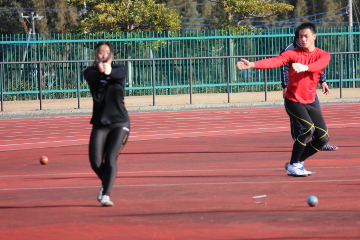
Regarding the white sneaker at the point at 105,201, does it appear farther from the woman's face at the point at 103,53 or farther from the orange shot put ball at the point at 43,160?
the orange shot put ball at the point at 43,160

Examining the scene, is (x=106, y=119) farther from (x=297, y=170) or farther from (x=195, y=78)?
(x=195, y=78)

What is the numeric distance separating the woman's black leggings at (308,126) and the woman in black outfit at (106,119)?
2.51 m

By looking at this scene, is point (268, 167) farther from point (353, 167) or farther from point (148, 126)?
point (148, 126)

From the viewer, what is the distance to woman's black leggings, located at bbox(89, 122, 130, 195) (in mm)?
7438

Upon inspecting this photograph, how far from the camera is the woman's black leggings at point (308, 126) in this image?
902 cm

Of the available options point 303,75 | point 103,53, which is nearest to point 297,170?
point 303,75

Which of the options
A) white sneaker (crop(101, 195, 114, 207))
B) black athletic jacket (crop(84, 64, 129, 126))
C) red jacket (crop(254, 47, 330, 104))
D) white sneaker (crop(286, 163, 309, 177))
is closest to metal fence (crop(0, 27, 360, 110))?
white sneaker (crop(286, 163, 309, 177))

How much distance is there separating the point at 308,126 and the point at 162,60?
1716 centimetres

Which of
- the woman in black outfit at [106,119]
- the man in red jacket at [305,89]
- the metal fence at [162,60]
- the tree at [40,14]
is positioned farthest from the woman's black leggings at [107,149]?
the tree at [40,14]

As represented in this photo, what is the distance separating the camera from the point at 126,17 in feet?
101

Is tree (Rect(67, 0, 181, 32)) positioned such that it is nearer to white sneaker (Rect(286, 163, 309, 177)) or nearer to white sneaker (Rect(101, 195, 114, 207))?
white sneaker (Rect(286, 163, 309, 177))

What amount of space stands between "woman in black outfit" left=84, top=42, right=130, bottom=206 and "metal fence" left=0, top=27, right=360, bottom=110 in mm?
16278

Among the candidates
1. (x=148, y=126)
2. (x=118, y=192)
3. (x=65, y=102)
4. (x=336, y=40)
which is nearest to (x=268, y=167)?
(x=118, y=192)

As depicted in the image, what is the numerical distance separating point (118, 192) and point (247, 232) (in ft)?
8.61
